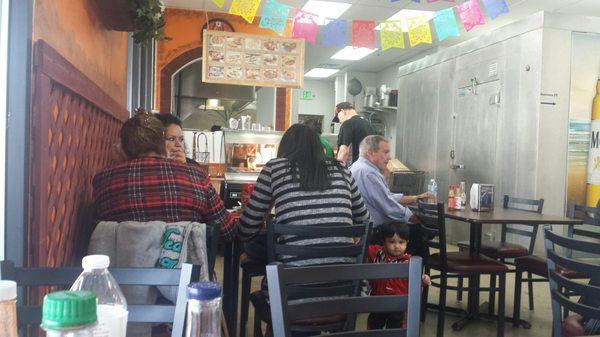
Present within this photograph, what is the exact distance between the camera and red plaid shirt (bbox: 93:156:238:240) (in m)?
2.00

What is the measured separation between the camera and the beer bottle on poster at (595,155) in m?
5.47

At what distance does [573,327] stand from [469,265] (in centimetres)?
105

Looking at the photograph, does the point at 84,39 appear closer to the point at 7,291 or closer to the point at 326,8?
the point at 7,291

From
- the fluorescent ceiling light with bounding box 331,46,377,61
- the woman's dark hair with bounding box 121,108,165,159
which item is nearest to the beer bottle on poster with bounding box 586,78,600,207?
the woman's dark hair with bounding box 121,108,165,159

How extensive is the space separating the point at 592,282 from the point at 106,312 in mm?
1965

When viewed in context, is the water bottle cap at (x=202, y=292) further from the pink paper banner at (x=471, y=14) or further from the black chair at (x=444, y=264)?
the pink paper banner at (x=471, y=14)

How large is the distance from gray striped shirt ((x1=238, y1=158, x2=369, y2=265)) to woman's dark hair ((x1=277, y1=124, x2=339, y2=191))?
3 centimetres

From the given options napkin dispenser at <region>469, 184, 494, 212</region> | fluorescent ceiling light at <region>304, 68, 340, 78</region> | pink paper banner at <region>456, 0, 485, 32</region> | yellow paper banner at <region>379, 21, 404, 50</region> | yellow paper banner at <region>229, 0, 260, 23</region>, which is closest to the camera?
napkin dispenser at <region>469, 184, 494, 212</region>

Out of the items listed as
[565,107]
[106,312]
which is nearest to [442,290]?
[106,312]

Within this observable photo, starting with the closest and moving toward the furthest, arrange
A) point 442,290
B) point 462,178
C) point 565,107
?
point 442,290 → point 565,107 → point 462,178

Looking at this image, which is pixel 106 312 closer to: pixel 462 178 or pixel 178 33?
pixel 462 178

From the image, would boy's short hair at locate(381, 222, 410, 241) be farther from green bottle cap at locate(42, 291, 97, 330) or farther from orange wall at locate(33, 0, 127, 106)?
green bottle cap at locate(42, 291, 97, 330)

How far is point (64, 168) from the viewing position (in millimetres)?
1937

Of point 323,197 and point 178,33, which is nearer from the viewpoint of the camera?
point 323,197
